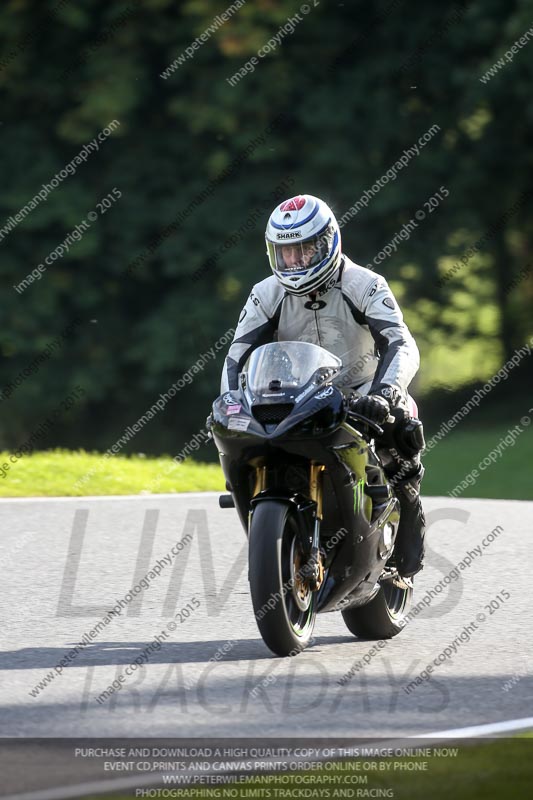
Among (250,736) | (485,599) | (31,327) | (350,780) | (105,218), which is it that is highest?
(350,780)

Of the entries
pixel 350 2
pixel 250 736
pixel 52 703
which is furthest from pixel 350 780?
pixel 350 2

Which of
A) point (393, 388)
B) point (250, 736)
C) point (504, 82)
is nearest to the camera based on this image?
point (250, 736)

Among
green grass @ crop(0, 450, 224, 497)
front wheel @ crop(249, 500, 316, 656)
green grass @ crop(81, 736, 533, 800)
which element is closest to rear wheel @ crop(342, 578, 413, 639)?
front wheel @ crop(249, 500, 316, 656)

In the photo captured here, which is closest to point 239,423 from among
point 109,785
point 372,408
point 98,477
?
point 372,408

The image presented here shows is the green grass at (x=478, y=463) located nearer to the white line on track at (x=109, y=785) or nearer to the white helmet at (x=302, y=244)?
the white helmet at (x=302, y=244)

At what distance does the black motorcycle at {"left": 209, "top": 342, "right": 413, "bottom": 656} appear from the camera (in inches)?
243

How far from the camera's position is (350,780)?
15.1 ft

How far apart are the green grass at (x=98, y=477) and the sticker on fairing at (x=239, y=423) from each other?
21.5ft

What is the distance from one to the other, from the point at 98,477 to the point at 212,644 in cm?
649

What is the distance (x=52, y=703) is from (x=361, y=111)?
2088cm

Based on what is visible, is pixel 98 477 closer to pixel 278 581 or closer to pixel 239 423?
pixel 239 423

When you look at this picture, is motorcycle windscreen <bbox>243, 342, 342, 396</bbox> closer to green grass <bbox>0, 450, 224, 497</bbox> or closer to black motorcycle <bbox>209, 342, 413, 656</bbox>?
black motorcycle <bbox>209, 342, 413, 656</bbox>

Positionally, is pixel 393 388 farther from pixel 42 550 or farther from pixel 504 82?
pixel 504 82

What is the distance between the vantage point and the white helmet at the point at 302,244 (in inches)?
266
